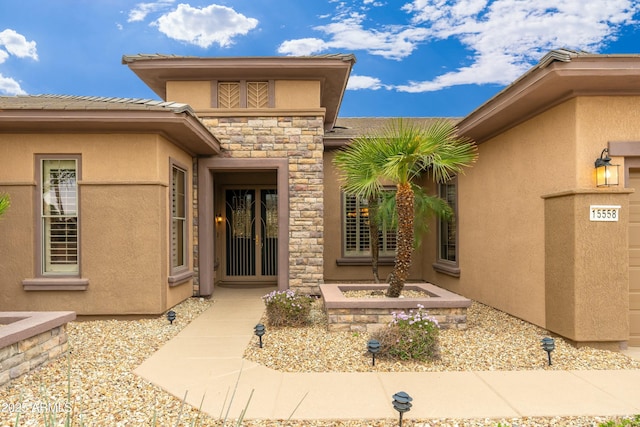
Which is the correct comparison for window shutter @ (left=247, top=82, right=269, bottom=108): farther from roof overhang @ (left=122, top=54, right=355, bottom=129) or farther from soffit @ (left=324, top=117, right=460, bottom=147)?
soffit @ (left=324, top=117, right=460, bottom=147)

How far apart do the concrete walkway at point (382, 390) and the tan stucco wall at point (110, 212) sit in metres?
2.10

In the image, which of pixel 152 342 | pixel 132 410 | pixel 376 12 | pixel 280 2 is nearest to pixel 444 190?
pixel 152 342

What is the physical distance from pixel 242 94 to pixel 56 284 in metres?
4.93

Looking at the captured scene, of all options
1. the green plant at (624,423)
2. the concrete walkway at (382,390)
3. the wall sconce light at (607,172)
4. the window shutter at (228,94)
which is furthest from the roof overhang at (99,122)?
the green plant at (624,423)

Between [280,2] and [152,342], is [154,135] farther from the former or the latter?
[280,2]

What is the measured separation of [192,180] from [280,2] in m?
10.1

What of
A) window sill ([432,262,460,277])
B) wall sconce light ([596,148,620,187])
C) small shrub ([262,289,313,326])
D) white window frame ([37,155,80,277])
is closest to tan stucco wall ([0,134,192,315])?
white window frame ([37,155,80,277])

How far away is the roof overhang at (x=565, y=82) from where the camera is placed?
4.72 m

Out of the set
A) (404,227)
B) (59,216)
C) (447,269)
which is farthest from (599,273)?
Result: (59,216)

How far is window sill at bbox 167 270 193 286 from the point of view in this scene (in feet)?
23.2

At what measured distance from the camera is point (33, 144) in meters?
6.68

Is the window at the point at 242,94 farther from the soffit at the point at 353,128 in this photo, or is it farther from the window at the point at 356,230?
the window at the point at 356,230

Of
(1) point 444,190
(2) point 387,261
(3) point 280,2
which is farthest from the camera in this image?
(3) point 280,2

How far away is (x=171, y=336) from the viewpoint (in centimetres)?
581
